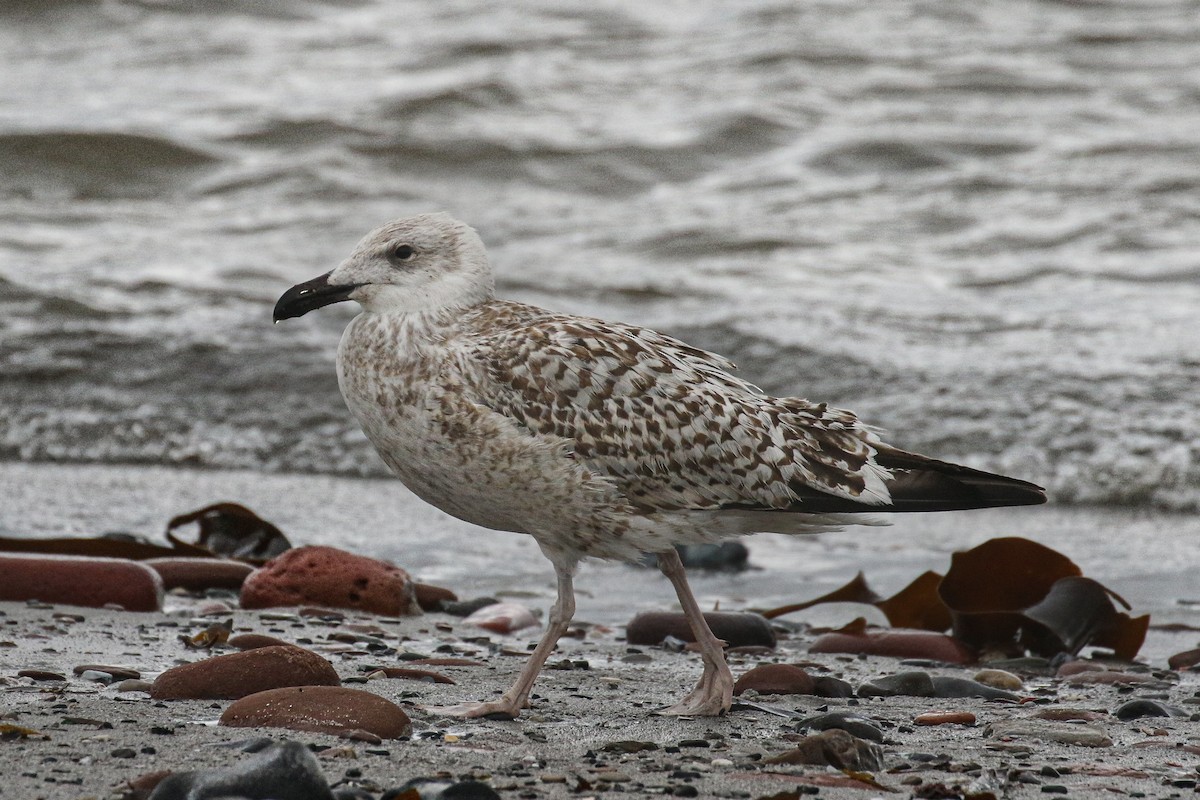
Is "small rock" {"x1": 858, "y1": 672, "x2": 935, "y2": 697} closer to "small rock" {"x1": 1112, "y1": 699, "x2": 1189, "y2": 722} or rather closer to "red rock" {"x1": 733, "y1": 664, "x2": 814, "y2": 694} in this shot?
"red rock" {"x1": 733, "y1": 664, "x2": 814, "y2": 694}

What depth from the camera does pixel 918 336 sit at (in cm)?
1166

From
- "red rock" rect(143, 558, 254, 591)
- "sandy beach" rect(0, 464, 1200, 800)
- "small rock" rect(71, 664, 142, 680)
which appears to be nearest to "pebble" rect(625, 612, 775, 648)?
"sandy beach" rect(0, 464, 1200, 800)

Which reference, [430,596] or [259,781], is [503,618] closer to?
[430,596]

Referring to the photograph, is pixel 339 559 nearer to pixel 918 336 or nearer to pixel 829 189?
pixel 918 336

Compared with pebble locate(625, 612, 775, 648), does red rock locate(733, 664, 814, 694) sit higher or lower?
higher

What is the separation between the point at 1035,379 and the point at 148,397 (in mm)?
6381

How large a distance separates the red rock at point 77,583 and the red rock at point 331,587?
0.41 m

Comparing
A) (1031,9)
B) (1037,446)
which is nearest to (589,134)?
(1031,9)

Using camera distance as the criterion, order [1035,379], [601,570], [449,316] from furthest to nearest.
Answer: [1035,379] → [601,570] → [449,316]

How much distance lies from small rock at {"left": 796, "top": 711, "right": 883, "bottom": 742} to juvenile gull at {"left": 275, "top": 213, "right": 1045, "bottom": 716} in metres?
0.32

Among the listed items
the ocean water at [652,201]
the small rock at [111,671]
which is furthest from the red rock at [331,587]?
the ocean water at [652,201]

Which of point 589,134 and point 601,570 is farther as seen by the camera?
point 589,134

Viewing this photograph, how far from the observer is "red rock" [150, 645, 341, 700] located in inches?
165

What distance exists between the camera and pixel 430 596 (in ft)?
20.4
